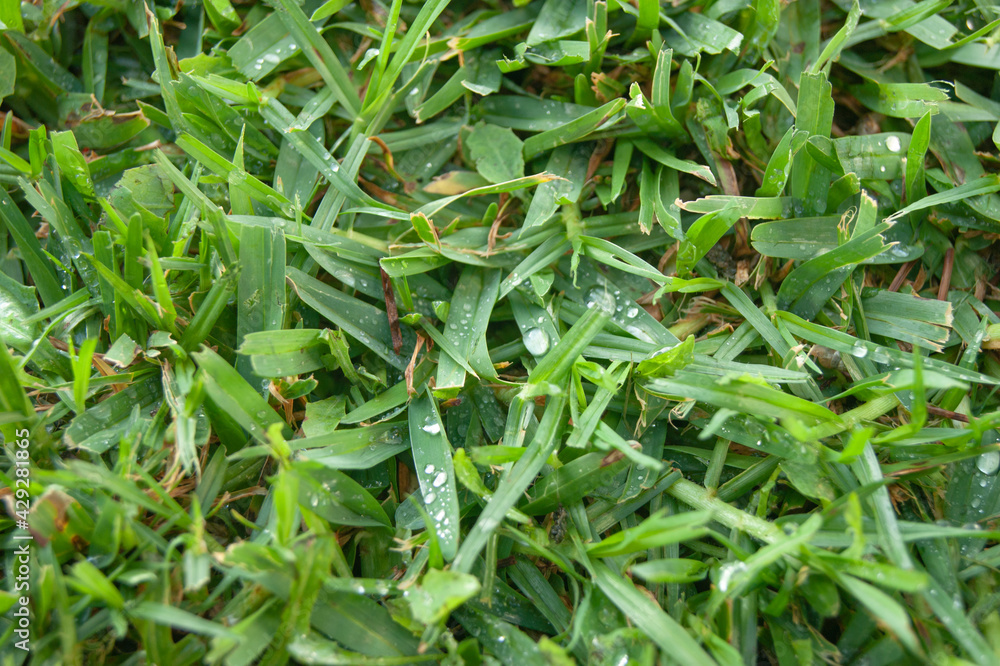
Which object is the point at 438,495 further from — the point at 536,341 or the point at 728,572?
the point at 728,572

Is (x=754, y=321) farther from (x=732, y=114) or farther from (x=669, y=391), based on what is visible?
(x=732, y=114)

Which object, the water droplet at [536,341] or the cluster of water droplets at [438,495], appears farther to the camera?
the water droplet at [536,341]

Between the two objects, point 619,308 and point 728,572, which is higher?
point 619,308

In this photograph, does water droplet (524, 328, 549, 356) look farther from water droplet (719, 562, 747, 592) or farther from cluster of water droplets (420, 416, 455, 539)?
water droplet (719, 562, 747, 592)

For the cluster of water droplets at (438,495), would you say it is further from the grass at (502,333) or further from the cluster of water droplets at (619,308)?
the cluster of water droplets at (619,308)

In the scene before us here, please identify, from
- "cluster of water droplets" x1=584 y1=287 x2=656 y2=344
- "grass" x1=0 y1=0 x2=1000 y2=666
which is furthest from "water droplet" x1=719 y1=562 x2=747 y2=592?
Result: "cluster of water droplets" x1=584 y1=287 x2=656 y2=344

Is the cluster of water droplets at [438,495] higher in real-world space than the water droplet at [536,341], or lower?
lower

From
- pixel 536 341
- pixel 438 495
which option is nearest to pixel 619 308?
pixel 536 341

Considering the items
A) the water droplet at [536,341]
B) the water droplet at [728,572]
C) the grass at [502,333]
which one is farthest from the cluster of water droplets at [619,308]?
the water droplet at [728,572]
